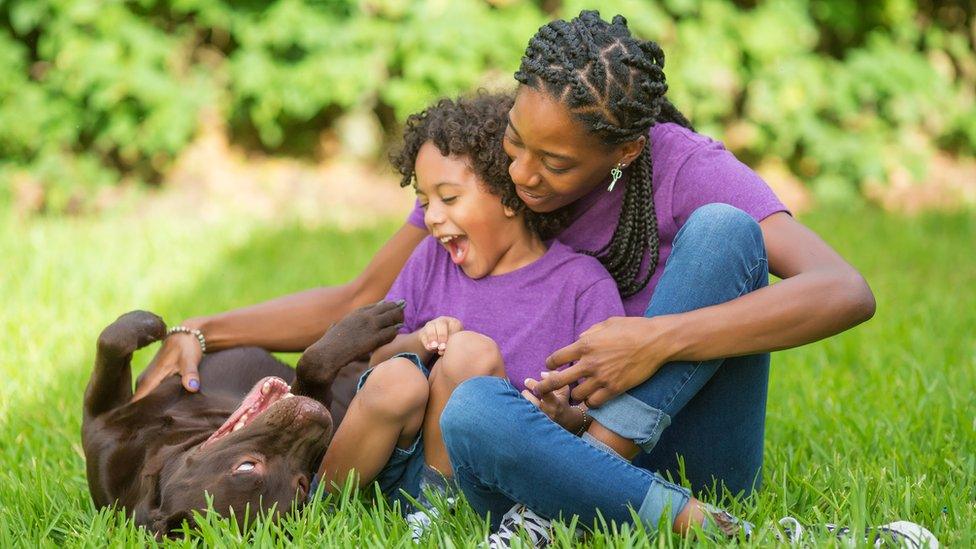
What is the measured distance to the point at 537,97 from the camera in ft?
8.91

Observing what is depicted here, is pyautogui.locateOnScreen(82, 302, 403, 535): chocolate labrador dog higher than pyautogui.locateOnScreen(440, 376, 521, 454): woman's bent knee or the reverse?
the reverse

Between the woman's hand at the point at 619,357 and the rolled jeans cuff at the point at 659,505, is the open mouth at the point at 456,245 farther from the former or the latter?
the rolled jeans cuff at the point at 659,505

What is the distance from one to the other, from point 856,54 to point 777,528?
5654mm

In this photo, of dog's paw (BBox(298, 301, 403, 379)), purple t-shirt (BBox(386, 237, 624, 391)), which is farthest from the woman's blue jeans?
dog's paw (BBox(298, 301, 403, 379))

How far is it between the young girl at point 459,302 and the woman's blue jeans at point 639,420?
0.19 metres

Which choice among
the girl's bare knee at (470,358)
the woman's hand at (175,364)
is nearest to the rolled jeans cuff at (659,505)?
the girl's bare knee at (470,358)

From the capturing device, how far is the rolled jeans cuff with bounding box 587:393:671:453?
8.09 feet

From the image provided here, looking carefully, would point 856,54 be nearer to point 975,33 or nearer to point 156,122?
point 975,33

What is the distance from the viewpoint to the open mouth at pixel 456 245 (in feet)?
9.89

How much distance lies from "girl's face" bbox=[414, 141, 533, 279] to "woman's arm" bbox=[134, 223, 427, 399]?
351mm

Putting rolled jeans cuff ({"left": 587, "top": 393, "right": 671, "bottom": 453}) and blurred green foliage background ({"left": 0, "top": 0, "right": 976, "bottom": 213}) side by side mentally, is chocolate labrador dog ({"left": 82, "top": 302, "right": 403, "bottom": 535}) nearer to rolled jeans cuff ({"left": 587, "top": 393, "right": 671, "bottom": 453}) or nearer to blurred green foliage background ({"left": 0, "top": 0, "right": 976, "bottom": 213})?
rolled jeans cuff ({"left": 587, "top": 393, "right": 671, "bottom": 453})

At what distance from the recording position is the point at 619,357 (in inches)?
95.5

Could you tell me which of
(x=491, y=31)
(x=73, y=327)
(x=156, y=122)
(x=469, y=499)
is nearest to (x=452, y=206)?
(x=469, y=499)

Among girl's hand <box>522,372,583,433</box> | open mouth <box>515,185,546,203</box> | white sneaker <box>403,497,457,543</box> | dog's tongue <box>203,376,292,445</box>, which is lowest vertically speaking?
white sneaker <box>403,497,457,543</box>
